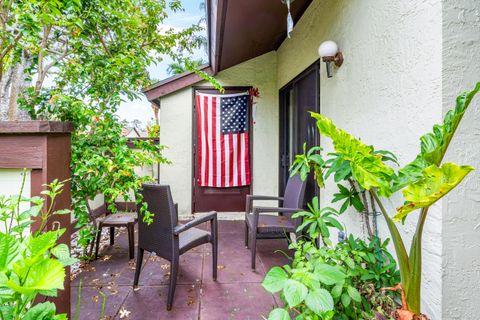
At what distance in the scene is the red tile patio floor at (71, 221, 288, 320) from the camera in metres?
2.08

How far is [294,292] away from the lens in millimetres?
1021

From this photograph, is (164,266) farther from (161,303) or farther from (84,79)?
(84,79)

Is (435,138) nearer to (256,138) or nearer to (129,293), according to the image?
(129,293)

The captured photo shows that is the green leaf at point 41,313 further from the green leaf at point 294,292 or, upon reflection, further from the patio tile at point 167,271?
the patio tile at point 167,271

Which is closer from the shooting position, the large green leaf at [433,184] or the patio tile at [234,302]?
the large green leaf at [433,184]

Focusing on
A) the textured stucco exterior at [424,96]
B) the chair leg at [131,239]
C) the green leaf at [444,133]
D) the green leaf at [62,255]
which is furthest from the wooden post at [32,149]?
the chair leg at [131,239]

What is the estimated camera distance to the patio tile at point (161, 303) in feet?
6.68

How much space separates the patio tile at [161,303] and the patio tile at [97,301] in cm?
8

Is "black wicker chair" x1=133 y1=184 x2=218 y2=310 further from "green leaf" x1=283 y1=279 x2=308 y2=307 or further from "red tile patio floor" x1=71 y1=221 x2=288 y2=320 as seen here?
"green leaf" x1=283 y1=279 x2=308 y2=307

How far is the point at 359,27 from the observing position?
196 centimetres

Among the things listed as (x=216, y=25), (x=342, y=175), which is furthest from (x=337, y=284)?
(x=216, y=25)

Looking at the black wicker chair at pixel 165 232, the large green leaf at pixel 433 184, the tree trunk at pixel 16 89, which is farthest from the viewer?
the black wicker chair at pixel 165 232

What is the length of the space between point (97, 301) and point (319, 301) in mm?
2036

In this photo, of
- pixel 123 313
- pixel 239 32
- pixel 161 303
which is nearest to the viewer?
pixel 123 313
